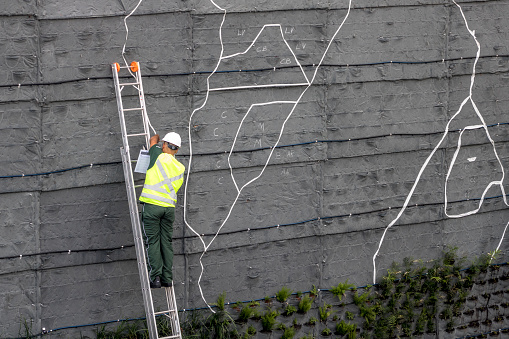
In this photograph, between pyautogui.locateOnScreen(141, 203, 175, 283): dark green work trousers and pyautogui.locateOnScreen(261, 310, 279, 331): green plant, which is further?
pyautogui.locateOnScreen(261, 310, 279, 331): green plant

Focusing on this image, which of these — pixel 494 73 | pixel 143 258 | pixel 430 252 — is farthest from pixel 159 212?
pixel 494 73

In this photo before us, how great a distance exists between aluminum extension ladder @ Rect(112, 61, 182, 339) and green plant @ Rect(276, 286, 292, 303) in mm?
1264

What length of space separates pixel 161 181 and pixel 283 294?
1957 millimetres

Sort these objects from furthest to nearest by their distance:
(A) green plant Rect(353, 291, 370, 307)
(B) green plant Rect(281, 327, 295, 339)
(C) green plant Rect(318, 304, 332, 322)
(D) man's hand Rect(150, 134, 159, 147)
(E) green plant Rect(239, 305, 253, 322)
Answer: (A) green plant Rect(353, 291, 370, 307), (C) green plant Rect(318, 304, 332, 322), (B) green plant Rect(281, 327, 295, 339), (E) green plant Rect(239, 305, 253, 322), (D) man's hand Rect(150, 134, 159, 147)

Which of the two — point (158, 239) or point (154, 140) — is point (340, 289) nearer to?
point (158, 239)

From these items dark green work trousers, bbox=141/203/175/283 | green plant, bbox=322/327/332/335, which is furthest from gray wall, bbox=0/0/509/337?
green plant, bbox=322/327/332/335

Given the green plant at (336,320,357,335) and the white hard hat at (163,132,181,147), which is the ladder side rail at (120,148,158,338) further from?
the green plant at (336,320,357,335)

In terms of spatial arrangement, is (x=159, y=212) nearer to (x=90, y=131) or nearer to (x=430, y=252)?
(x=90, y=131)

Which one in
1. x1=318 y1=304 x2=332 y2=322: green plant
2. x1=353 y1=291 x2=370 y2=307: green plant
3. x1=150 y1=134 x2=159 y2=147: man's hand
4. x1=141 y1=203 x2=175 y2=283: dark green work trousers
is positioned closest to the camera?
x1=141 y1=203 x2=175 y2=283: dark green work trousers

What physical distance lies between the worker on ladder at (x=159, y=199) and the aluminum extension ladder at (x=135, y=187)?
0.11 metres

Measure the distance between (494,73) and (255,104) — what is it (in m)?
3.02

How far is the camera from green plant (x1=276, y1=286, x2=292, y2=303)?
6.90m

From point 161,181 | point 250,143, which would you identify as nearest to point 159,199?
point 161,181

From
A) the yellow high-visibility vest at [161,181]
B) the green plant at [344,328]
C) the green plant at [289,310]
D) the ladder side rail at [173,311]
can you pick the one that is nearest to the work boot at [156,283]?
the ladder side rail at [173,311]
